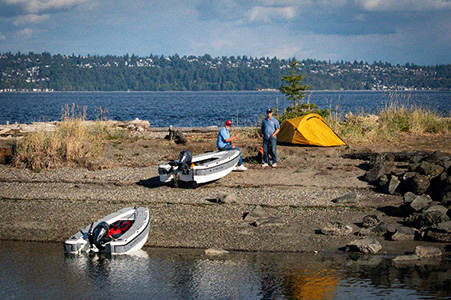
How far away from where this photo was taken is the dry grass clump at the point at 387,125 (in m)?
21.5

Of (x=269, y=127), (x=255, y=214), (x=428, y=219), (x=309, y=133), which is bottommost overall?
(x=255, y=214)

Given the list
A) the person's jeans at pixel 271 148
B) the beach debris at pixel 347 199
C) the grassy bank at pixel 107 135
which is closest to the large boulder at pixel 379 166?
the beach debris at pixel 347 199

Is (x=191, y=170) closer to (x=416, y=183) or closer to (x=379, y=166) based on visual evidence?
(x=379, y=166)

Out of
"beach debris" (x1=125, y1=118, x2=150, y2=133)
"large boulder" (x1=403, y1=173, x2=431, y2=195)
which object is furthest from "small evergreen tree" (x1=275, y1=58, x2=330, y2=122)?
"large boulder" (x1=403, y1=173, x2=431, y2=195)

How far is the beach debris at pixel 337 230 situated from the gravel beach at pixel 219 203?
0.44ft

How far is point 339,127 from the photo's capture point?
2239cm

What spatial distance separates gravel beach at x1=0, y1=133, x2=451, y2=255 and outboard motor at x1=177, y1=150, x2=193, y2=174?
0.68m

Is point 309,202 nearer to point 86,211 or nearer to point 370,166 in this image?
point 370,166

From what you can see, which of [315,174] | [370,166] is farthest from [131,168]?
[370,166]

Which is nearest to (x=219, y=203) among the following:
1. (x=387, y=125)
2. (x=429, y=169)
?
(x=429, y=169)

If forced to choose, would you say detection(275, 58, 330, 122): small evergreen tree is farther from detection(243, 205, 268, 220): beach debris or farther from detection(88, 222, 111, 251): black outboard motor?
detection(88, 222, 111, 251): black outboard motor

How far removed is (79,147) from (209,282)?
1094 cm

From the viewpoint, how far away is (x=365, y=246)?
414 inches

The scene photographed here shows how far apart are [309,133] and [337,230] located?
876 centimetres
